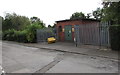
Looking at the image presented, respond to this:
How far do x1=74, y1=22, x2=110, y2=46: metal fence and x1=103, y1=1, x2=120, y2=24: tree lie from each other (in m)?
0.63

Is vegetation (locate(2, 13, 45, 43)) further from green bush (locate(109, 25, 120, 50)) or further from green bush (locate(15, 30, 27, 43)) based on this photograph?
green bush (locate(109, 25, 120, 50))

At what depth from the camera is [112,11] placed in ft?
39.3

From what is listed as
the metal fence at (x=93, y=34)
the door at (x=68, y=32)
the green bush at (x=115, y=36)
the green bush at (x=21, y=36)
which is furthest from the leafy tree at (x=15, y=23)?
the green bush at (x=115, y=36)

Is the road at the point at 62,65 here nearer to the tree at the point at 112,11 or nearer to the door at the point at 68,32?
the tree at the point at 112,11

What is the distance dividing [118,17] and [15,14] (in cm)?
3794

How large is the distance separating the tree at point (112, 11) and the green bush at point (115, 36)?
0.92 meters

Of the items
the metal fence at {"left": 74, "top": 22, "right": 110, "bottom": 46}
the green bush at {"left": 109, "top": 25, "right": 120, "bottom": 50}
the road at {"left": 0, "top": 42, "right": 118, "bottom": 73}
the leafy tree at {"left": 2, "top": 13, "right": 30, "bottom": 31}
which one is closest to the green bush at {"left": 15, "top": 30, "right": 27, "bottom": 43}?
the metal fence at {"left": 74, "top": 22, "right": 110, "bottom": 46}

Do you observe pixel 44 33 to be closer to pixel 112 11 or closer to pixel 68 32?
pixel 68 32

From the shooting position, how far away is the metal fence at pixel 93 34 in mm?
13125

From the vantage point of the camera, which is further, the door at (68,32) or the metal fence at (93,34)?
the door at (68,32)

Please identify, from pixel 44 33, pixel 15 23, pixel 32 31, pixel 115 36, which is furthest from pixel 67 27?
pixel 15 23

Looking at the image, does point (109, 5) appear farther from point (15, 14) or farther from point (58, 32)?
point (15, 14)

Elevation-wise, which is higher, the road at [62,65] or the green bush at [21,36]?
the green bush at [21,36]

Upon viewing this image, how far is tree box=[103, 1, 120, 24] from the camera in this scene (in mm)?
11680
